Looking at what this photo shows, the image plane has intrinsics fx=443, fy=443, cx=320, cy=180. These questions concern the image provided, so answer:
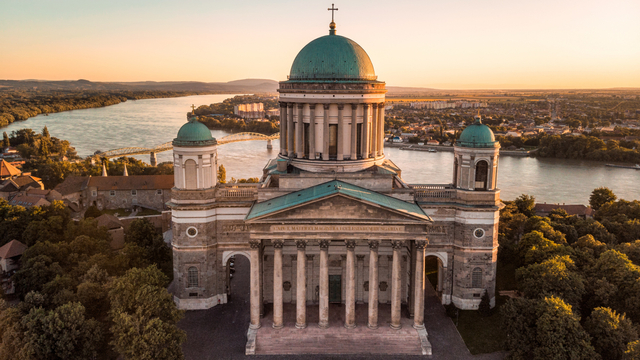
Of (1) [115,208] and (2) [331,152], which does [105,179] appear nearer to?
(1) [115,208]

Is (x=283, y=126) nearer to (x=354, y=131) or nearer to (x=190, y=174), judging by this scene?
(x=354, y=131)

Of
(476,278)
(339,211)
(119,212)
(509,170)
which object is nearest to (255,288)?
(339,211)

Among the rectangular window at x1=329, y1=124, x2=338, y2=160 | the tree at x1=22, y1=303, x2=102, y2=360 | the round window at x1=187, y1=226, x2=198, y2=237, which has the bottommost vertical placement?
the tree at x1=22, y1=303, x2=102, y2=360

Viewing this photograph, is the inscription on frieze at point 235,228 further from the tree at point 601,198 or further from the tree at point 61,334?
the tree at point 601,198

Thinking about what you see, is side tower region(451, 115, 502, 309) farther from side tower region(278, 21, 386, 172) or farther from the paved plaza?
side tower region(278, 21, 386, 172)

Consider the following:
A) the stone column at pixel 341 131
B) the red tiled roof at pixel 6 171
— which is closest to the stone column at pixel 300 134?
the stone column at pixel 341 131

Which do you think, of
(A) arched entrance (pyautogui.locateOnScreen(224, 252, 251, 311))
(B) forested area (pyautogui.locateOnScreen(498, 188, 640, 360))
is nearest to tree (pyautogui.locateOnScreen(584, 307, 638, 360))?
(B) forested area (pyautogui.locateOnScreen(498, 188, 640, 360))
